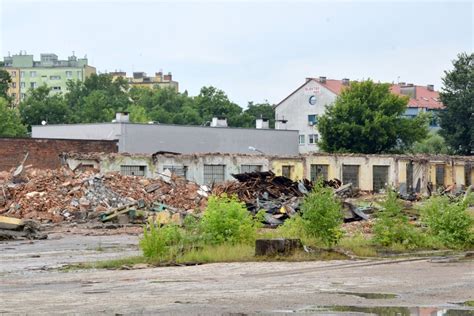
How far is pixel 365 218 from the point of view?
39156mm

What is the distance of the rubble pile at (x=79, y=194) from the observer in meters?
43.9

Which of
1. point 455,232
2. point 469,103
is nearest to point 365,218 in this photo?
point 455,232

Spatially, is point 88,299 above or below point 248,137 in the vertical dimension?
below

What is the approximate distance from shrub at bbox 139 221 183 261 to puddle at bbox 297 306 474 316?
28.6ft

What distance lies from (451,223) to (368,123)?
5927 centimetres

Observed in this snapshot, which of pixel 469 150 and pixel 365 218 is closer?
pixel 365 218

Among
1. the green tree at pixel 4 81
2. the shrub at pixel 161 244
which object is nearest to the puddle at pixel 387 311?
the shrub at pixel 161 244

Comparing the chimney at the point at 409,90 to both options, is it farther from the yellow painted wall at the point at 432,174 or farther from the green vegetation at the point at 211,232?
the green vegetation at the point at 211,232

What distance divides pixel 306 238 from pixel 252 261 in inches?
118

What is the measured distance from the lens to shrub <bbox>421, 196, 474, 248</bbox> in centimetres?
2559

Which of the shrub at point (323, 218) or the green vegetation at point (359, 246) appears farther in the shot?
the shrub at point (323, 218)

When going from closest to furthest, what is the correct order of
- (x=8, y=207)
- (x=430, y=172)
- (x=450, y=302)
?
1. (x=450, y=302)
2. (x=8, y=207)
3. (x=430, y=172)

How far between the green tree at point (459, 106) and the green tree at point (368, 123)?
7.14 metres

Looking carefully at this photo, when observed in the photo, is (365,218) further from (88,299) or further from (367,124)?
(367,124)
